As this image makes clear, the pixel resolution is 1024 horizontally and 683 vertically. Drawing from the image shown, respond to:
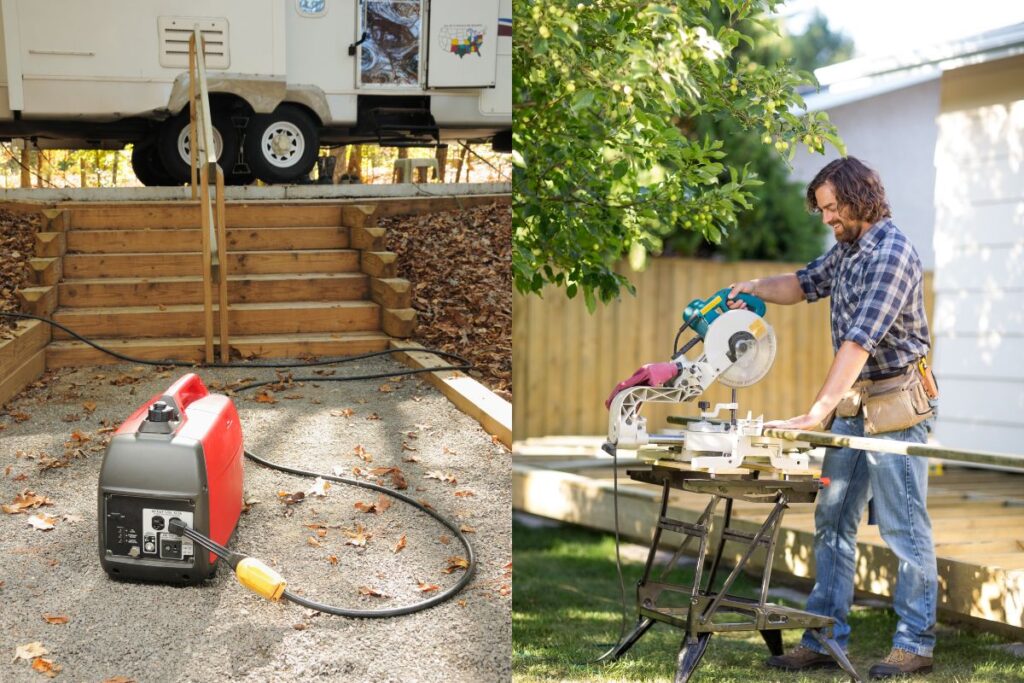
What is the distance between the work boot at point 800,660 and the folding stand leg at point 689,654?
1.28 feet

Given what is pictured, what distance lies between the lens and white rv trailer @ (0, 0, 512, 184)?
8.59 feet

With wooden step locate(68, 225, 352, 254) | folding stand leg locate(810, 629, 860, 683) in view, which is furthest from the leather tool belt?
wooden step locate(68, 225, 352, 254)

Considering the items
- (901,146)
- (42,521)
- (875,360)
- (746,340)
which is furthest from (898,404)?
(901,146)

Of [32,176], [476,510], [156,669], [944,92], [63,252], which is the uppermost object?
[944,92]

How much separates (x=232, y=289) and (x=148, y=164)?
1.13ft

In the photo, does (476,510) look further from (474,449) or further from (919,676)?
(919,676)

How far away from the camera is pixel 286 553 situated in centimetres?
271

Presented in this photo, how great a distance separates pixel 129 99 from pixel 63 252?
39 centimetres

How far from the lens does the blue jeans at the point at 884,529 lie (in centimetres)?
319

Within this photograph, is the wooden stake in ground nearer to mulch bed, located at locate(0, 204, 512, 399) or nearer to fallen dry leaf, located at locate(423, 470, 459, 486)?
mulch bed, located at locate(0, 204, 512, 399)

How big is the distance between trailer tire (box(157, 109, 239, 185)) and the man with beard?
4.54ft

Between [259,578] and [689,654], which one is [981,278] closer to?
[689,654]

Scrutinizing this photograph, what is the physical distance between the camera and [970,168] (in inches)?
247

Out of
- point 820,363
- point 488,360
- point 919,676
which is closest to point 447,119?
point 488,360
